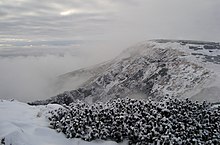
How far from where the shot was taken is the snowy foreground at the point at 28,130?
9.30 meters

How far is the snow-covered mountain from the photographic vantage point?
21.5m

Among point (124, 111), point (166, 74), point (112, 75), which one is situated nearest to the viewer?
point (124, 111)

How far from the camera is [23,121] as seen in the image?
10.9 meters

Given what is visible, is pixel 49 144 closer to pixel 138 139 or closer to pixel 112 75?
pixel 138 139

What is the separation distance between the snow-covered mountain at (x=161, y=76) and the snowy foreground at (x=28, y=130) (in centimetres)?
1070

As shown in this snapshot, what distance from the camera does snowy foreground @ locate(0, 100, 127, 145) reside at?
30.5 feet

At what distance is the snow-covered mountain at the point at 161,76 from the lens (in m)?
21.5

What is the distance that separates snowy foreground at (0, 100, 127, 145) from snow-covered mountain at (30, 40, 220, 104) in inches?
421

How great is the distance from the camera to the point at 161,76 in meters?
27.1

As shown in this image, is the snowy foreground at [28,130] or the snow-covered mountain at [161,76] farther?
the snow-covered mountain at [161,76]

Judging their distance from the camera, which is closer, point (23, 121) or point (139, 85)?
point (23, 121)

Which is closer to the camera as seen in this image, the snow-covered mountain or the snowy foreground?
the snowy foreground

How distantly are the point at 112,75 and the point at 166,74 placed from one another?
8752 mm

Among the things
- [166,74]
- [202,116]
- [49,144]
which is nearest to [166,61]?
[166,74]
